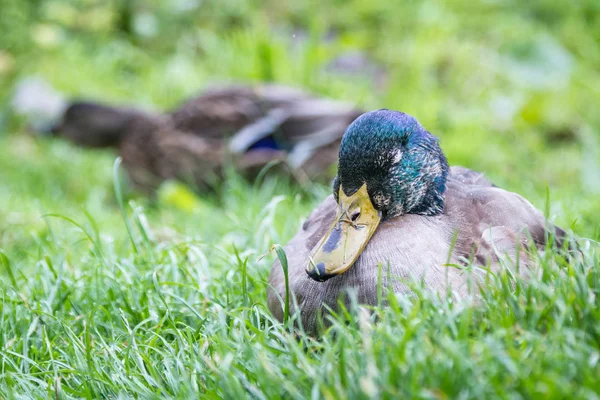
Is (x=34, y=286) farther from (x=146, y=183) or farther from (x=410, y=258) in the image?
(x=146, y=183)

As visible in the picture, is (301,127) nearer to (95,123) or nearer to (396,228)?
(95,123)

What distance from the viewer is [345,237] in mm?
2176

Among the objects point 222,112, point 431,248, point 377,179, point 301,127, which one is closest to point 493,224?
point 431,248

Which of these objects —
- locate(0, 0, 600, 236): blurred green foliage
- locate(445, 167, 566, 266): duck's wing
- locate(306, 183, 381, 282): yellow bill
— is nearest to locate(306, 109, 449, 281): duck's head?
locate(306, 183, 381, 282): yellow bill

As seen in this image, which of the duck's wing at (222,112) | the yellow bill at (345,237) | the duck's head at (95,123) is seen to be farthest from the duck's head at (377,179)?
the duck's head at (95,123)

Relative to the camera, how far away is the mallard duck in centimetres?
210

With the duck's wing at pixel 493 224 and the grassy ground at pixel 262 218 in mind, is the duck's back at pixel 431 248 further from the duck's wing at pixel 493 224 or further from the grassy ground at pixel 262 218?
the grassy ground at pixel 262 218

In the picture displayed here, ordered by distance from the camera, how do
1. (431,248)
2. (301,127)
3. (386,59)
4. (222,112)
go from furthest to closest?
1. (386,59)
2. (222,112)
3. (301,127)
4. (431,248)

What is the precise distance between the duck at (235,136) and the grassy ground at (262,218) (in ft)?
0.73

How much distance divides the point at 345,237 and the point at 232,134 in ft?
11.1

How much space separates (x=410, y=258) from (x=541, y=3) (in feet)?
22.4

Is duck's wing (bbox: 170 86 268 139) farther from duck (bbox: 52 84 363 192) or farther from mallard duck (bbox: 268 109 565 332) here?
mallard duck (bbox: 268 109 565 332)

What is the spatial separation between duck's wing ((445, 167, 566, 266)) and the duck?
2516 millimetres

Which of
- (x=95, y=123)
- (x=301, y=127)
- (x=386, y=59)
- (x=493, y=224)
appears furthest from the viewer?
(x=386, y=59)
